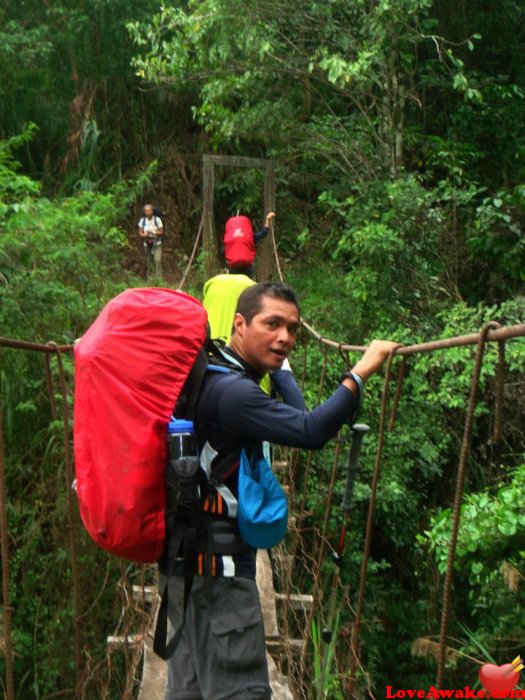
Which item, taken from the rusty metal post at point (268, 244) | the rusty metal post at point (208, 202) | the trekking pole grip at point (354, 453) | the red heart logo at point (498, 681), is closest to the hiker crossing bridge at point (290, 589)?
Answer: the trekking pole grip at point (354, 453)

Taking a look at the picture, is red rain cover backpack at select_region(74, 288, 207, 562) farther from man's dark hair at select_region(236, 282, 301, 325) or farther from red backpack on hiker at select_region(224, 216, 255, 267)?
red backpack on hiker at select_region(224, 216, 255, 267)

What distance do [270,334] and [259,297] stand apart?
76mm

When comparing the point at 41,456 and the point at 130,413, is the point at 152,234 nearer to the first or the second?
the point at 41,456

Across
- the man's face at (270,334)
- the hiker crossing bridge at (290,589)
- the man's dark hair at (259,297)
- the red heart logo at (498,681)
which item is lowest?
the red heart logo at (498,681)

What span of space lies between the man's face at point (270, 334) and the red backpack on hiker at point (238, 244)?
2453 millimetres

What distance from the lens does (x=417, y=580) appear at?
18.4 ft

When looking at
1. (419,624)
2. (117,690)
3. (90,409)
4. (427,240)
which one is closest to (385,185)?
(427,240)

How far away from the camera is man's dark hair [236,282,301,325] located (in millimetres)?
1655

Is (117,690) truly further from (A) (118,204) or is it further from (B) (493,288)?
(A) (118,204)

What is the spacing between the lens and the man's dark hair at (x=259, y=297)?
1655mm

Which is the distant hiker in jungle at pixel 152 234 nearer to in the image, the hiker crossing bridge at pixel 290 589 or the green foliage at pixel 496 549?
the hiker crossing bridge at pixel 290 589

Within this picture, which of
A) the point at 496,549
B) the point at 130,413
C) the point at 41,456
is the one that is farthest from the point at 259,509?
the point at 41,456

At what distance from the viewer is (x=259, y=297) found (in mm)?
1662

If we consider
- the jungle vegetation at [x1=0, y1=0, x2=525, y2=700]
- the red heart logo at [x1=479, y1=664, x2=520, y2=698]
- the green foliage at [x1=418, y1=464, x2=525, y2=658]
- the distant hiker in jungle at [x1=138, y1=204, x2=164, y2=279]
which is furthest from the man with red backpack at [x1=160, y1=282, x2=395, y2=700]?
the distant hiker in jungle at [x1=138, y1=204, x2=164, y2=279]
